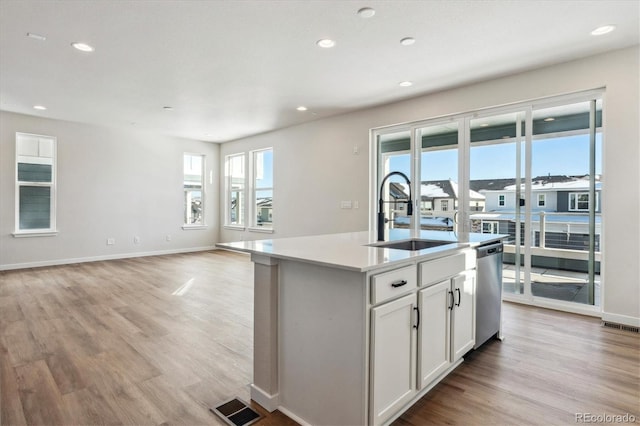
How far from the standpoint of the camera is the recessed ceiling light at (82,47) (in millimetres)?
3195

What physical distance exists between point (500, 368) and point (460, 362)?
10.6 inches

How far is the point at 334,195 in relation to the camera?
584cm

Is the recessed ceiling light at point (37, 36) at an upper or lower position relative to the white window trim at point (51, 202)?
upper

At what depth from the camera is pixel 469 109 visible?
424cm

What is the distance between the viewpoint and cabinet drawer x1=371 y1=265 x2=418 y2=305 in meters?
1.56

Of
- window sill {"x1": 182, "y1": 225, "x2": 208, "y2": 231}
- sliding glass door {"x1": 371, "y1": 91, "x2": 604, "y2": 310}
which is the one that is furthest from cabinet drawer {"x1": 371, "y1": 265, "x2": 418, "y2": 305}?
window sill {"x1": 182, "y1": 225, "x2": 208, "y2": 231}

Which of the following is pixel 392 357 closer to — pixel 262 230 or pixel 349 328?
pixel 349 328

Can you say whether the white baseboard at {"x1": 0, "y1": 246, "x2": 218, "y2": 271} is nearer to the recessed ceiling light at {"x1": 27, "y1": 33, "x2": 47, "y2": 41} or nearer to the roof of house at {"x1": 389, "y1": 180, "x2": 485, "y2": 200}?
the recessed ceiling light at {"x1": 27, "y1": 33, "x2": 47, "y2": 41}

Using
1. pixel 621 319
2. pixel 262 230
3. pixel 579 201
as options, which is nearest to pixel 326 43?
pixel 579 201

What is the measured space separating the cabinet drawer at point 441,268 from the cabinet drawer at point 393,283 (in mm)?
89

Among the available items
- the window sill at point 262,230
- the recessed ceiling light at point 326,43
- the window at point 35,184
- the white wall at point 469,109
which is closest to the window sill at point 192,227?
the window sill at point 262,230

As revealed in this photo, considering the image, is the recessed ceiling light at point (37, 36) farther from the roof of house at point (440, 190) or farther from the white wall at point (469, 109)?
the roof of house at point (440, 190)

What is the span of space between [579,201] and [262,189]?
558 cm

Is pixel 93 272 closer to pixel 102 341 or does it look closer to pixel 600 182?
pixel 102 341
